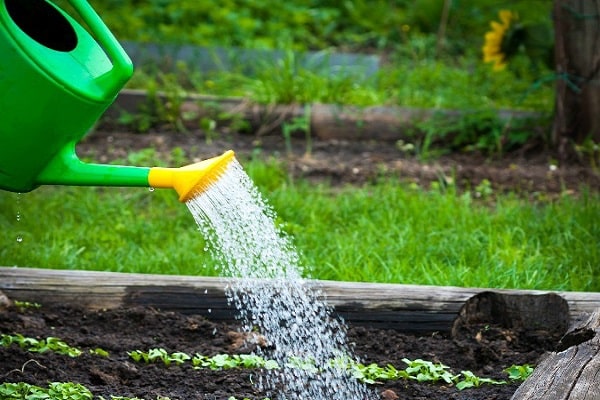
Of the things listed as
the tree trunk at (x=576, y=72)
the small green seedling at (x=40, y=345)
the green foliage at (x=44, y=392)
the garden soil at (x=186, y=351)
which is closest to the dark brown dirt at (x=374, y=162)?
the tree trunk at (x=576, y=72)

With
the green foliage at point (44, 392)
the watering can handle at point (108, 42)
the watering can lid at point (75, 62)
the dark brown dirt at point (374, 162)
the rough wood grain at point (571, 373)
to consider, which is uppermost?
the watering can handle at point (108, 42)

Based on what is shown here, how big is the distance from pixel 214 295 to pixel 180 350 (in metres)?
0.29

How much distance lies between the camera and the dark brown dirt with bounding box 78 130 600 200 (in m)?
5.44

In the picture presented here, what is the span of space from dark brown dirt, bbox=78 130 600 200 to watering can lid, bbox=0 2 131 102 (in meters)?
2.86

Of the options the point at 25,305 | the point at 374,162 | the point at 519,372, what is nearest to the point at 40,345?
the point at 25,305

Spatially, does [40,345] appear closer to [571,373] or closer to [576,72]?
[571,373]

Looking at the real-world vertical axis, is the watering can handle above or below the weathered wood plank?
above

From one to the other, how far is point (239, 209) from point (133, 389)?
656mm

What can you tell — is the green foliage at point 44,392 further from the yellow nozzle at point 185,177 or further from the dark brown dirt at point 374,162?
the dark brown dirt at point 374,162

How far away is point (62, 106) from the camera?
8.50ft

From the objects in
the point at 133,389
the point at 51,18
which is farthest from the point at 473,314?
the point at 51,18

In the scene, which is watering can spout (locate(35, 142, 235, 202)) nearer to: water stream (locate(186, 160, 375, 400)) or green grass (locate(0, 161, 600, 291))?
water stream (locate(186, 160, 375, 400))

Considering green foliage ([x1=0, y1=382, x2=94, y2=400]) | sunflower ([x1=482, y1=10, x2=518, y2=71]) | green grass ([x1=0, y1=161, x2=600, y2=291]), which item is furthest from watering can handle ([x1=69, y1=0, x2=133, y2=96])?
sunflower ([x1=482, y1=10, x2=518, y2=71])

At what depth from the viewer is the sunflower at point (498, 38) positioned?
19.9ft
